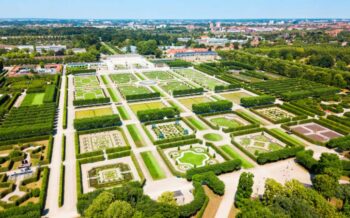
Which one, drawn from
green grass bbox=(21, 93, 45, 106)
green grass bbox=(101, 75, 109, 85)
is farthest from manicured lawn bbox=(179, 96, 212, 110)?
green grass bbox=(21, 93, 45, 106)

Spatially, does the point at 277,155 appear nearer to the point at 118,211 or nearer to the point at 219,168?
the point at 219,168

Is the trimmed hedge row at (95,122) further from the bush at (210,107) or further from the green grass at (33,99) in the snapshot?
the green grass at (33,99)

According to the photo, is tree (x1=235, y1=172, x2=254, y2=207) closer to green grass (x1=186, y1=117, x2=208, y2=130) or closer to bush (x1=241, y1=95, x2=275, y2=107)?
green grass (x1=186, y1=117, x2=208, y2=130)

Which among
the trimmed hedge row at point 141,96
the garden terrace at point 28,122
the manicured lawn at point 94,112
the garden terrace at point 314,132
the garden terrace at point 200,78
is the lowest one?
the garden terrace at point 200,78

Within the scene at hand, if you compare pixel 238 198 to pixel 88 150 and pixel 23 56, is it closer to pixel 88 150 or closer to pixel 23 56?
pixel 88 150

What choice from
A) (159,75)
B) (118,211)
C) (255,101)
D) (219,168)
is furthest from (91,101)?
(118,211)

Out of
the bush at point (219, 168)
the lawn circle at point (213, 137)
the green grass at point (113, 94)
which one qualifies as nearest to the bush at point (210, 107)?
the lawn circle at point (213, 137)
